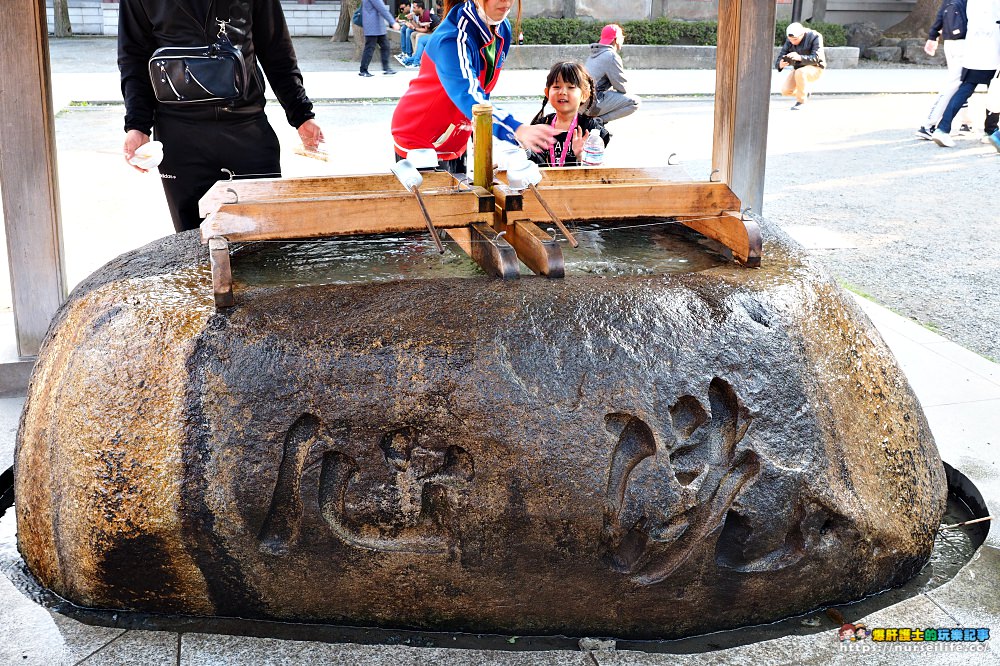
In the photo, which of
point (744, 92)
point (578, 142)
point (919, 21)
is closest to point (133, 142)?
point (578, 142)

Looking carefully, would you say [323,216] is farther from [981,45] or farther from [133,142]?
[981,45]

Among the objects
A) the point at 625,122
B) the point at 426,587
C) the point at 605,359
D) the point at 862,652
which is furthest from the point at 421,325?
the point at 625,122

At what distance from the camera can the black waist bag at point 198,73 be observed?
362 cm

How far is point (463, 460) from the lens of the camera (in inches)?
95.3

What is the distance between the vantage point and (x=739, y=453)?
2459 millimetres

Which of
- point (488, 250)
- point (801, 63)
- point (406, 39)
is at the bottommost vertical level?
point (488, 250)

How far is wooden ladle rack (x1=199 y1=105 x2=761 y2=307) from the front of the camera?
2.70m

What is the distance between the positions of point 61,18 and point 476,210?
77.8 feet

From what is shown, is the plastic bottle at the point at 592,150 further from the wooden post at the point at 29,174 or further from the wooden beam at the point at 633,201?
the wooden post at the point at 29,174

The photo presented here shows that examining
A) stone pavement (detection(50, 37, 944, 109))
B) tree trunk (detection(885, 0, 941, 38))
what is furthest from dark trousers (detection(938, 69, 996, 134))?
tree trunk (detection(885, 0, 941, 38))

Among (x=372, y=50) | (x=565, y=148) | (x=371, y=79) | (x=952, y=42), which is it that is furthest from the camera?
(x=372, y=50)

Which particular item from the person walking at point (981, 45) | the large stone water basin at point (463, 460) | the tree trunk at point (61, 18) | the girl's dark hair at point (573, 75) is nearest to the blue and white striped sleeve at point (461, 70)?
the girl's dark hair at point (573, 75)

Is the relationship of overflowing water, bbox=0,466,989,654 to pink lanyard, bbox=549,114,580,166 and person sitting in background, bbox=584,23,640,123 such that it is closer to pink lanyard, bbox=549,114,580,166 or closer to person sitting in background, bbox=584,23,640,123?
pink lanyard, bbox=549,114,580,166

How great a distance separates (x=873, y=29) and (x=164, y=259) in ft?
77.4
